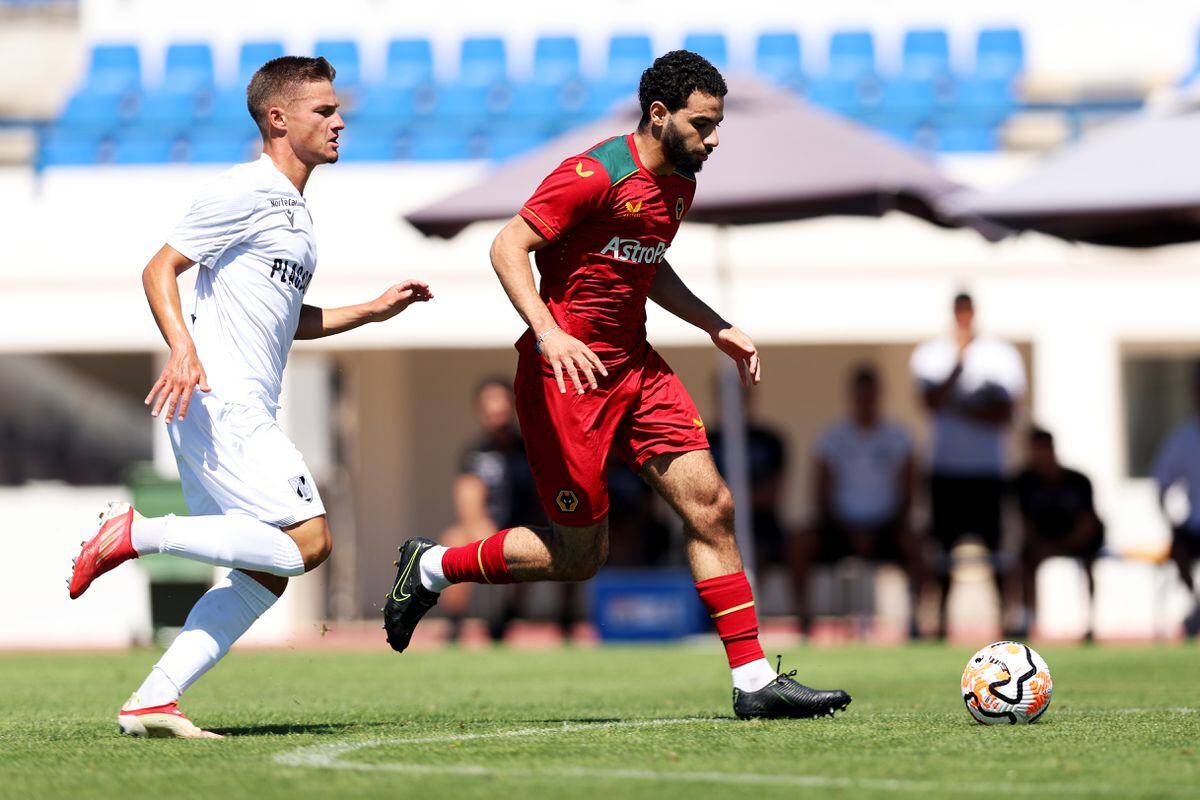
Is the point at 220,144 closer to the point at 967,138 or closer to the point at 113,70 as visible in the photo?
the point at 113,70

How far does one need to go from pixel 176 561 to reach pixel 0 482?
4.31 m

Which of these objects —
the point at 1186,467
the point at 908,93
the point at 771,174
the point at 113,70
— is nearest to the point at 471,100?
the point at 113,70

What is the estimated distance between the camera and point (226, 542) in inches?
221

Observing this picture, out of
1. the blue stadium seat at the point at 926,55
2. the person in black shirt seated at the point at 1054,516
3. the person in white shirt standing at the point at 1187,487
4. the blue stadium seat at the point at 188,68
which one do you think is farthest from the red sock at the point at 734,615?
the blue stadium seat at the point at 188,68

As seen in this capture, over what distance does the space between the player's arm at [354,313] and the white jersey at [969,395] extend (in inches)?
280

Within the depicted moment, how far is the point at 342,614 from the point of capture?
18.0 m

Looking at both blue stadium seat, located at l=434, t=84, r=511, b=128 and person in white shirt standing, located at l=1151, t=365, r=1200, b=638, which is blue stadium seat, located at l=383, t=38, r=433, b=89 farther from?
person in white shirt standing, located at l=1151, t=365, r=1200, b=638

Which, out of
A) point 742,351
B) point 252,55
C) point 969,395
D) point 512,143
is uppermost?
point 252,55

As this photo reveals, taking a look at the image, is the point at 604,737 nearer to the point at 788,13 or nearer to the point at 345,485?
the point at 345,485

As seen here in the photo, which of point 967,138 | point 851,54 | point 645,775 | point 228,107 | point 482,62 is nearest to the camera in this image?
point 645,775

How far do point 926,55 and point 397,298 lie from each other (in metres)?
15.2

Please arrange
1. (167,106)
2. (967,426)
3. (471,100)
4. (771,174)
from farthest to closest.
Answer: (167,106) < (471,100) < (967,426) < (771,174)

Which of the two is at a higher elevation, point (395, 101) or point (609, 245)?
point (395, 101)

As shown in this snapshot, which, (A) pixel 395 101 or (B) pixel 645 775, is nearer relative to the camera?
(B) pixel 645 775
